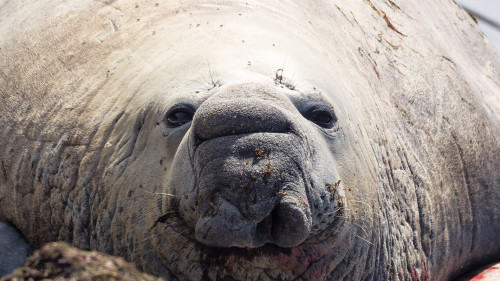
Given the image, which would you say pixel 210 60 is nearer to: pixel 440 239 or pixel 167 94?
pixel 167 94

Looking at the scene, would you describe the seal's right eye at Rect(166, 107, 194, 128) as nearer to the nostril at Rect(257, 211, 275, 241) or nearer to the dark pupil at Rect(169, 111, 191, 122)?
the dark pupil at Rect(169, 111, 191, 122)

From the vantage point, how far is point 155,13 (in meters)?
4.32

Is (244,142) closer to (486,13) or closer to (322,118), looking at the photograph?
(322,118)

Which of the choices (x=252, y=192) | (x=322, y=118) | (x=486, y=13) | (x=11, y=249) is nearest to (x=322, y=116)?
(x=322, y=118)

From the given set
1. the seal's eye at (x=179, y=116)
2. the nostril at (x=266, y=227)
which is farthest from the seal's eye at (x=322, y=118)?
the nostril at (x=266, y=227)

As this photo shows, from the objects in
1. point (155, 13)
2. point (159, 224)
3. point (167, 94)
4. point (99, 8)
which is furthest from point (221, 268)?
point (99, 8)

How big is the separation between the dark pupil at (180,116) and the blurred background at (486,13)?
814 centimetres

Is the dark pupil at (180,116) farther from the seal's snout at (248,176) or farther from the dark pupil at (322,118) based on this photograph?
the dark pupil at (322,118)

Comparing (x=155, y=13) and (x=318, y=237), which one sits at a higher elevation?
(x=155, y=13)

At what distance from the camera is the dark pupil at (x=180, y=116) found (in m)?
3.32

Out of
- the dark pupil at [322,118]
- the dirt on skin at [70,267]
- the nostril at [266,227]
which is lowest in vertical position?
the dirt on skin at [70,267]

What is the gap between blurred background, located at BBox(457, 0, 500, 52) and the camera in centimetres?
1068

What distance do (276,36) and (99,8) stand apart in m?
1.26

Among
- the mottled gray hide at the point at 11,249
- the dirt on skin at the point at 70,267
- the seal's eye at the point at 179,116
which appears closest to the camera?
the dirt on skin at the point at 70,267
